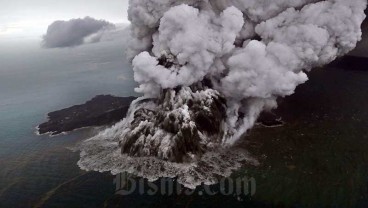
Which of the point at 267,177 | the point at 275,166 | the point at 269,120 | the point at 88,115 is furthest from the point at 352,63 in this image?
the point at 88,115

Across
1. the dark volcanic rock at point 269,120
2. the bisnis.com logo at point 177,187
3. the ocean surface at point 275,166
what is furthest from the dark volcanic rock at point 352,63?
the bisnis.com logo at point 177,187

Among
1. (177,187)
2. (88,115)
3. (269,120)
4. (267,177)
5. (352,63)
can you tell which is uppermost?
(352,63)

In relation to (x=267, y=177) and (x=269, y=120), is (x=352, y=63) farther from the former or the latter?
(x=267, y=177)

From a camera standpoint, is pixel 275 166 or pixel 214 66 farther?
pixel 214 66

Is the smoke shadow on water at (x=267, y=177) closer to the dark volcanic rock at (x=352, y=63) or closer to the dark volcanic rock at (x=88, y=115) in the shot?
the dark volcanic rock at (x=88, y=115)

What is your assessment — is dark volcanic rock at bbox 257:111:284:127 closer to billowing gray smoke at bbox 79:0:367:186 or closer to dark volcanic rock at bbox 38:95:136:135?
billowing gray smoke at bbox 79:0:367:186
